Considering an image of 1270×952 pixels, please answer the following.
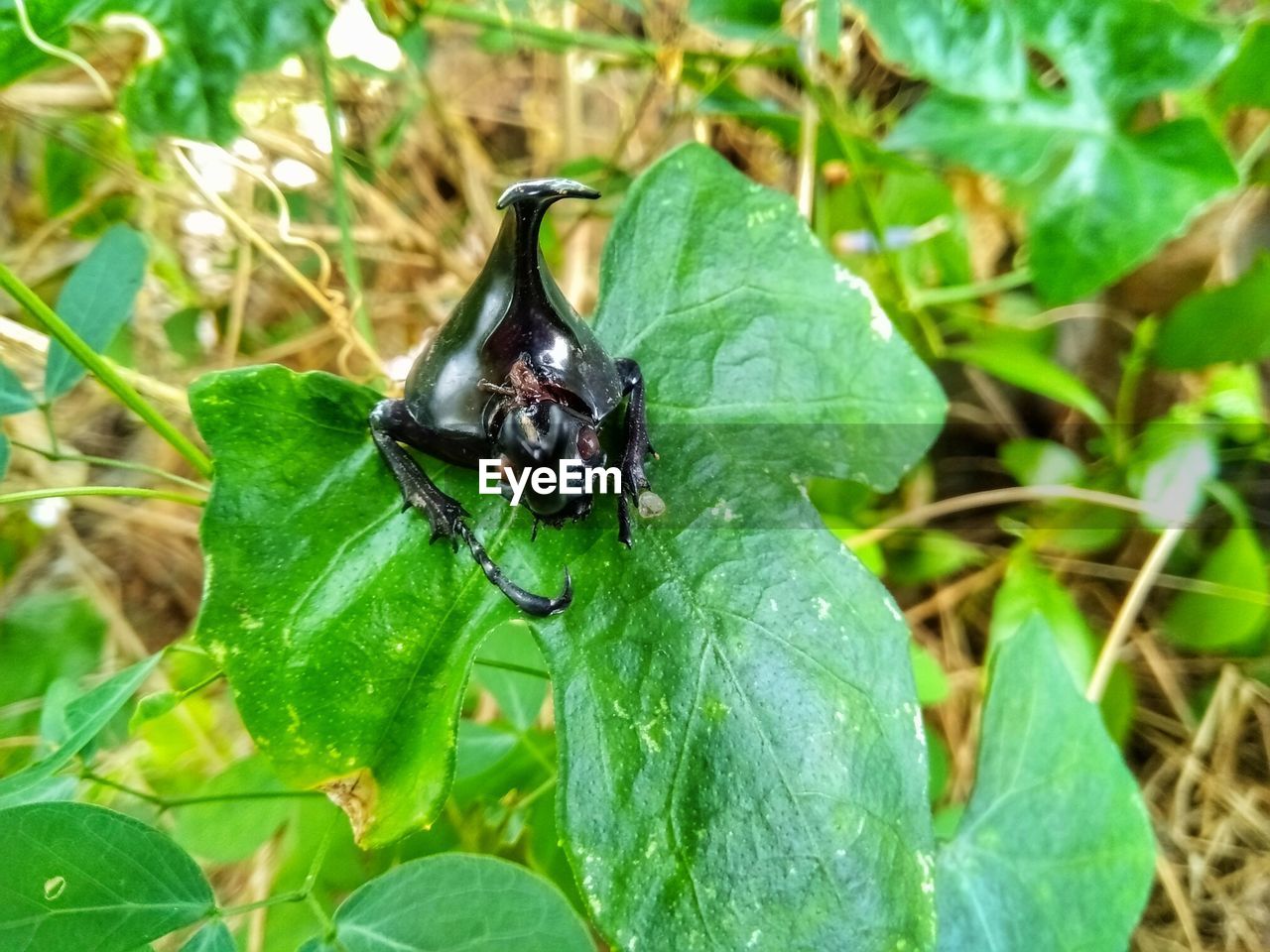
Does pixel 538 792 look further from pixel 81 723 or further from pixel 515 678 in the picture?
pixel 81 723

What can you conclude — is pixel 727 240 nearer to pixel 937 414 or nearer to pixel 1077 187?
pixel 937 414

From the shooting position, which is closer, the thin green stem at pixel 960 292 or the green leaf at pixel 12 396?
the green leaf at pixel 12 396

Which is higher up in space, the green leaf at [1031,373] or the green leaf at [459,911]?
the green leaf at [1031,373]

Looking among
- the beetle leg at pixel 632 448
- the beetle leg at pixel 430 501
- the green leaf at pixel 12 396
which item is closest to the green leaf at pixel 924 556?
the beetle leg at pixel 632 448

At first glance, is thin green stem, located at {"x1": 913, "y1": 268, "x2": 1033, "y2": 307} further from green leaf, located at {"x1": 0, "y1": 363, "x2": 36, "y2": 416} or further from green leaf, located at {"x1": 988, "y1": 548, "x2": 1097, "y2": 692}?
green leaf, located at {"x1": 0, "y1": 363, "x2": 36, "y2": 416}

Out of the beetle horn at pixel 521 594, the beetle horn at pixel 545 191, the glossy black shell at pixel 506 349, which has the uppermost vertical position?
the beetle horn at pixel 545 191

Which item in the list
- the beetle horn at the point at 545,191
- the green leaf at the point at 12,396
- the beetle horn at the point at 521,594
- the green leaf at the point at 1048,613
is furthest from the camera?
the green leaf at the point at 1048,613

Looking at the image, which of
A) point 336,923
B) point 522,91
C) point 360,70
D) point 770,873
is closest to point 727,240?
point 770,873

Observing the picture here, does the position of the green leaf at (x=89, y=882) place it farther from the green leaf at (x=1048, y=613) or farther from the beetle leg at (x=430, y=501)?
the green leaf at (x=1048, y=613)
